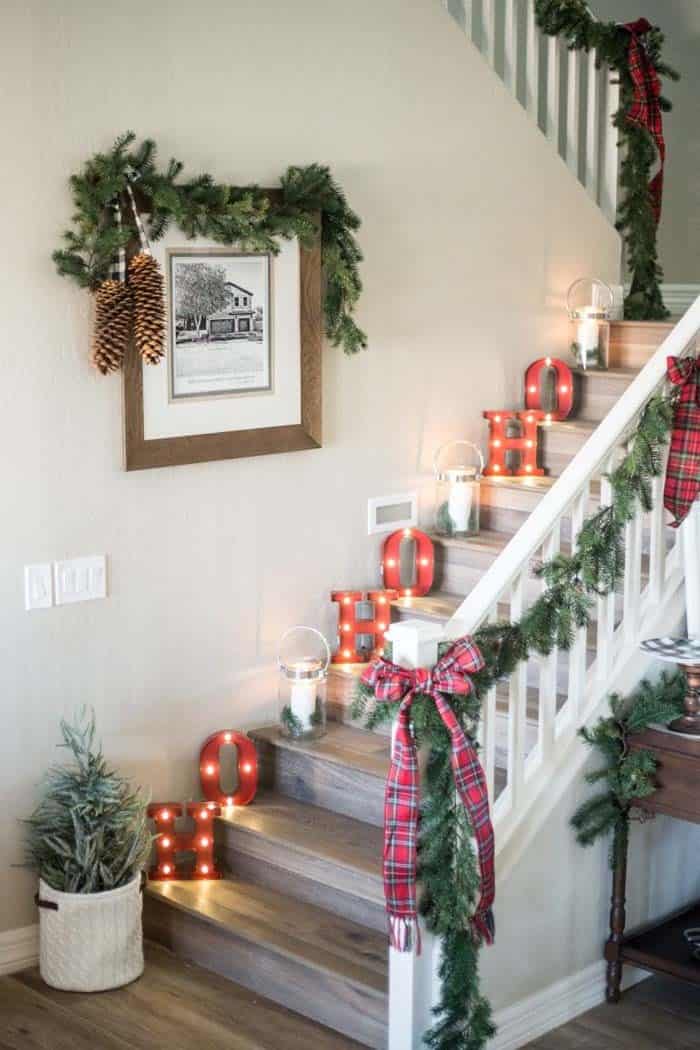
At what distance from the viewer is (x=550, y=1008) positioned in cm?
387

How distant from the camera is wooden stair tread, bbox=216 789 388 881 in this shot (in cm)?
398

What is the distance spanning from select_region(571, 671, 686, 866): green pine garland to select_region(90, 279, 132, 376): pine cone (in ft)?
5.04

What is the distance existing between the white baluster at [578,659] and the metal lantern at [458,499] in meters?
1.00

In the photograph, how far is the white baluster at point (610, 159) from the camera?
18.2 feet

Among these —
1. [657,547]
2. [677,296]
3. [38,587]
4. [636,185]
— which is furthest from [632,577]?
[677,296]

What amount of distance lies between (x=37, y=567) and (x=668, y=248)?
361cm

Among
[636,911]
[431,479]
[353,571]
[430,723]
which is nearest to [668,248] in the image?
[431,479]

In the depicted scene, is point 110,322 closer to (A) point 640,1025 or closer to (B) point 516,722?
(B) point 516,722

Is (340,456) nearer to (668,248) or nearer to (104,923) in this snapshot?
(104,923)

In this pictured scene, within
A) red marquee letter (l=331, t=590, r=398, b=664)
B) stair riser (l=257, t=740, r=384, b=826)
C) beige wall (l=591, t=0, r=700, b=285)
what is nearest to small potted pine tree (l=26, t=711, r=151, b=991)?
stair riser (l=257, t=740, r=384, b=826)

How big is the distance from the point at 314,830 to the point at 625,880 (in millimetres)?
832

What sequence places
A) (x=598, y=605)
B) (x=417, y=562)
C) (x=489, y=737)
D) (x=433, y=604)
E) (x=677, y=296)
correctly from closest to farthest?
(x=489, y=737) < (x=598, y=605) < (x=433, y=604) < (x=417, y=562) < (x=677, y=296)

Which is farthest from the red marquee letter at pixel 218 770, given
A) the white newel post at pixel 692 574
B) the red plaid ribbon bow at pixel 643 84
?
the red plaid ribbon bow at pixel 643 84

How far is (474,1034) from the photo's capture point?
3432 mm
